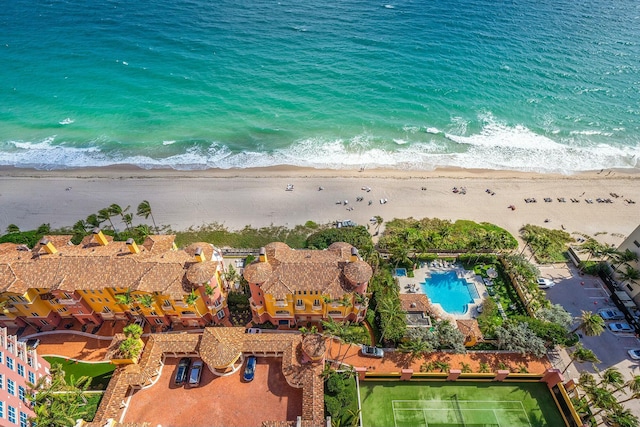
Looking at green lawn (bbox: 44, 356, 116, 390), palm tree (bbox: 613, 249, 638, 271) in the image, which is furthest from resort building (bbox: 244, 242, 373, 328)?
palm tree (bbox: 613, 249, 638, 271)

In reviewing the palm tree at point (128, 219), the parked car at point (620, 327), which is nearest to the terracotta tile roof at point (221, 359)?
the palm tree at point (128, 219)

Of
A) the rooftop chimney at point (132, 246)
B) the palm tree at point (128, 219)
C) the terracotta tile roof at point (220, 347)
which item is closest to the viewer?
the terracotta tile roof at point (220, 347)

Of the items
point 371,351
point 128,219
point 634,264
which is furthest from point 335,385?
point 634,264

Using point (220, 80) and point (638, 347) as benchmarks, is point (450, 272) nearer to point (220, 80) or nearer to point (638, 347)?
point (638, 347)

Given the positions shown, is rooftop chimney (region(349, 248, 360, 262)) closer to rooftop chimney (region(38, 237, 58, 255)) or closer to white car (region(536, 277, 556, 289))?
white car (region(536, 277, 556, 289))

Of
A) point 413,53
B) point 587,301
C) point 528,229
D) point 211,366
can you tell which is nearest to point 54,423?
point 211,366

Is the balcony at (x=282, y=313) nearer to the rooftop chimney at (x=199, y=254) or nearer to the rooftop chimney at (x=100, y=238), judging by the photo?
the rooftop chimney at (x=199, y=254)
